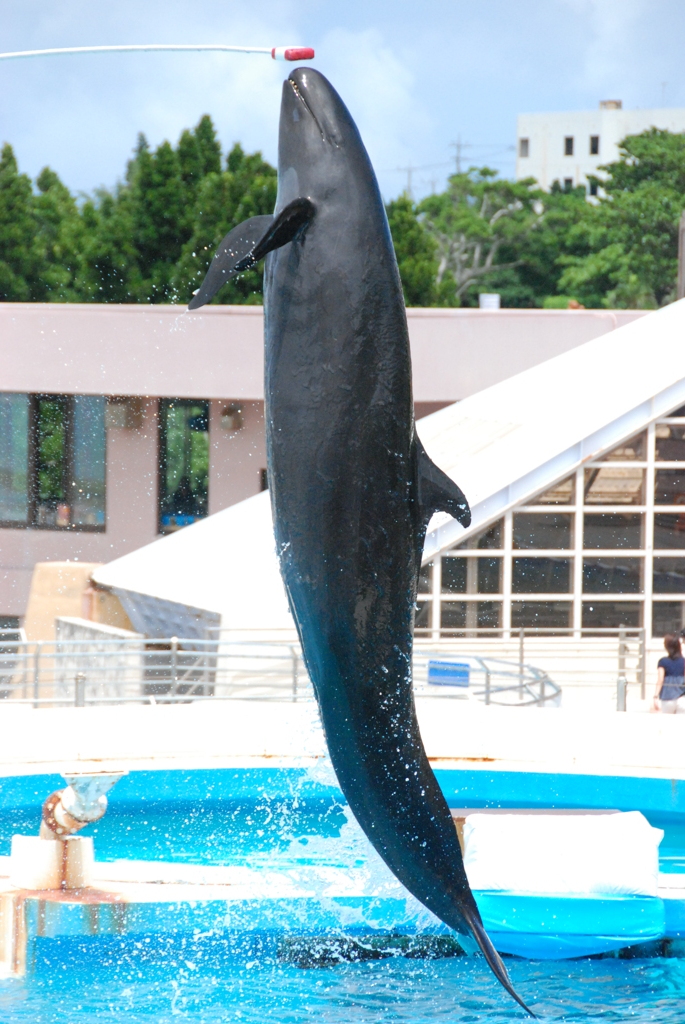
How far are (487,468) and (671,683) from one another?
4.25 m

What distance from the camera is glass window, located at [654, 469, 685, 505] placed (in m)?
15.9

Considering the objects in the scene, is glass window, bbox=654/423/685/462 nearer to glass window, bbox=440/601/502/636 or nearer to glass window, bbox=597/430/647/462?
glass window, bbox=597/430/647/462

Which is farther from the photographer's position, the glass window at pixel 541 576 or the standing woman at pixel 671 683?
the glass window at pixel 541 576

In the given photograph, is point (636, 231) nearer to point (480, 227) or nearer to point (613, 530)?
point (480, 227)

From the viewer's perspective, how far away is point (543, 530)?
617 inches

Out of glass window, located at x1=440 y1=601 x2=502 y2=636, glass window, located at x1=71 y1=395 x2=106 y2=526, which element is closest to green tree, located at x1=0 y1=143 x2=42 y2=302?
glass window, located at x1=71 y1=395 x2=106 y2=526

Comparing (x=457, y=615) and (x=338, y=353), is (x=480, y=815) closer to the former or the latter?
(x=338, y=353)

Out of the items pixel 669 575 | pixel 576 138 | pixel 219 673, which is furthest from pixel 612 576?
pixel 576 138

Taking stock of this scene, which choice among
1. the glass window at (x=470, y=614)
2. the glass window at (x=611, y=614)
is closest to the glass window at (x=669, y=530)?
the glass window at (x=611, y=614)

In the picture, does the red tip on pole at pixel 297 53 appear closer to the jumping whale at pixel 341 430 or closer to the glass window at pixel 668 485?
the jumping whale at pixel 341 430

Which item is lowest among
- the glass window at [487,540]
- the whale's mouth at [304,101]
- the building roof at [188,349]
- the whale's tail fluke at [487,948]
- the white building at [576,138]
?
the whale's tail fluke at [487,948]

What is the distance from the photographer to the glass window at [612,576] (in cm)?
1593

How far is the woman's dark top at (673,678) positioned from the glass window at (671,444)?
4.26 meters

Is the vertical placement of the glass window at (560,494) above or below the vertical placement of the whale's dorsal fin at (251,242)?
below
